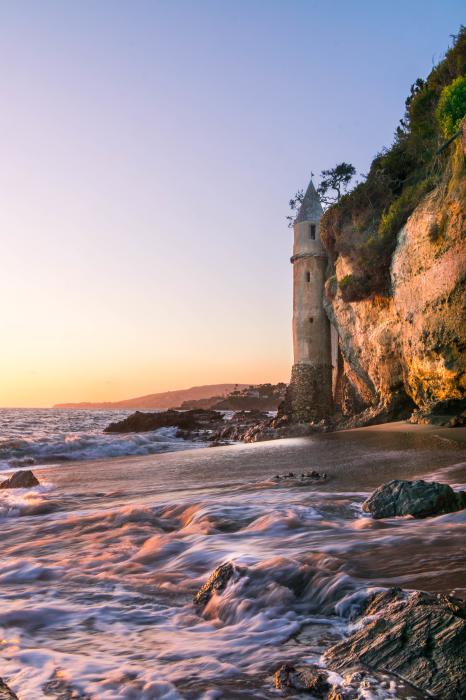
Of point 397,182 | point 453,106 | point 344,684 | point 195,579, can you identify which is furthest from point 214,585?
point 397,182

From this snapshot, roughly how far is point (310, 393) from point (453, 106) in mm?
17812

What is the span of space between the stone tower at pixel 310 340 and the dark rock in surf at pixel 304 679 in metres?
→ 27.6

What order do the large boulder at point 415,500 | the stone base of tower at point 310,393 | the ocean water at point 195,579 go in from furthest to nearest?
the stone base of tower at point 310,393
the large boulder at point 415,500
the ocean water at point 195,579

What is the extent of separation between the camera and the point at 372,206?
2369 centimetres

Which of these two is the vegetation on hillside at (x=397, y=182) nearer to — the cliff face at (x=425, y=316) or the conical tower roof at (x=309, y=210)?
the cliff face at (x=425, y=316)

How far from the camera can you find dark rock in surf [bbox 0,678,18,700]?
2332 mm

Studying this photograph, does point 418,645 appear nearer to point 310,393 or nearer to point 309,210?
point 310,393

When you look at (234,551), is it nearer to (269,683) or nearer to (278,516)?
(278,516)

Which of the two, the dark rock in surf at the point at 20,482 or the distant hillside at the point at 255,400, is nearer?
the dark rock in surf at the point at 20,482

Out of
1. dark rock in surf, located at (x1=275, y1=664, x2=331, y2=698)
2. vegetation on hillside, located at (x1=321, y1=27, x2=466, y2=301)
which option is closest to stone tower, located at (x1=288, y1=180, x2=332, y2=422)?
vegetation on hillside, located at (x1=321, y1=27, x2=466, y2=301)

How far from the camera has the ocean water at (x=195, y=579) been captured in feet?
9.08

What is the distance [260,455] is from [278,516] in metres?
7.39

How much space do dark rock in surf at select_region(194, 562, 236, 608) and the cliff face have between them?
11.6 m

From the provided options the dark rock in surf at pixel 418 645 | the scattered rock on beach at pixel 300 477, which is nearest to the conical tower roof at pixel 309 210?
the scattered rock on beach at pixel 300 477
